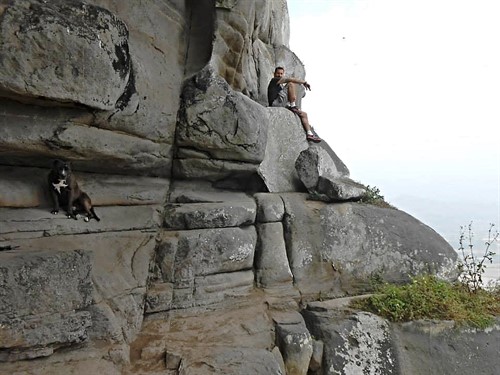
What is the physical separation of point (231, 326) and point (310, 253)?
203cm

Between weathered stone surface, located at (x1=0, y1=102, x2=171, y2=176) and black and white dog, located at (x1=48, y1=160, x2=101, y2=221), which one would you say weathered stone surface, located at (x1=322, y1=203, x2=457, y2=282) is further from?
black and white dog, located at (x1=48, y1=160, x2=101, y2=221)

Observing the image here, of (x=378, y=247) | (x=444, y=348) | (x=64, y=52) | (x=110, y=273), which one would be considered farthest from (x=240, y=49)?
(x=444, y=348)

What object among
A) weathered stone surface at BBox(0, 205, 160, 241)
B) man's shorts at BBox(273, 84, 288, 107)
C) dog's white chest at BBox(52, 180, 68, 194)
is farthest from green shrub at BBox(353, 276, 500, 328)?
man's shorts at BBox(273, 84, 288, 107)

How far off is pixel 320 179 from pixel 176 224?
308cm

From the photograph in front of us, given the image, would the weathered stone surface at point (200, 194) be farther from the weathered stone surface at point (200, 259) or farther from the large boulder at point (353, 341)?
the large boulder at point (353, 341)

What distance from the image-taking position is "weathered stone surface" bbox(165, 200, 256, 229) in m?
5.78

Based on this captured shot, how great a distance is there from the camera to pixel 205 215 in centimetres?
582

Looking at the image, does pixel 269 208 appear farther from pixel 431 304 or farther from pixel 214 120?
pixel 431 304

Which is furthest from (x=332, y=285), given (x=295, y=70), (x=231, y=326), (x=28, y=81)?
(x=295, y=70)

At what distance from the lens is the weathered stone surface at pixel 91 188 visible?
15.5 feet

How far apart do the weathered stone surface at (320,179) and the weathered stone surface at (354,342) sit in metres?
2.35

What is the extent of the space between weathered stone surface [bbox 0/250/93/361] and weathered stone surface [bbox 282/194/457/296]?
348 centimetres

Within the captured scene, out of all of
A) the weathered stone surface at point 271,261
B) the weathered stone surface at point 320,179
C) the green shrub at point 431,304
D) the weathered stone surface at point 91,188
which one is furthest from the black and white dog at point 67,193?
the green shrub at point 431,304

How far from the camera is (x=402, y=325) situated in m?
5.37
